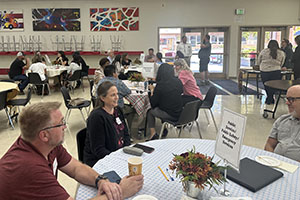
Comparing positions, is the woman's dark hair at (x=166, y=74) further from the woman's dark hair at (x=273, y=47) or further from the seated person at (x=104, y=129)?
the woman's dark hair at (x=273, y=47)

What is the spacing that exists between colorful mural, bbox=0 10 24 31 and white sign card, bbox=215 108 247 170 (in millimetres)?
11677

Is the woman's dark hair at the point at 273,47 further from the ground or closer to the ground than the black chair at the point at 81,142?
further from the ground

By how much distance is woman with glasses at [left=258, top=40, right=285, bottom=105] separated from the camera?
6402mm

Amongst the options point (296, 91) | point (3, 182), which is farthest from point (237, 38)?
point (3, 182)

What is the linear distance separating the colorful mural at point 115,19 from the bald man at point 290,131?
9.40 m

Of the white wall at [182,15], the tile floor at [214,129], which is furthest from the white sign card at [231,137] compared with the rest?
the white wall at [182,15]

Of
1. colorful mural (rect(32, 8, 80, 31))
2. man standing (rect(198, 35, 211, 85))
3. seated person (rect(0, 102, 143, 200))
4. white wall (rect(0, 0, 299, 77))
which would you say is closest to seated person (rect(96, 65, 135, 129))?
seated person (rect(0, 102, 143, 200))

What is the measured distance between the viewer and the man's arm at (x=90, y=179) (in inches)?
58.2

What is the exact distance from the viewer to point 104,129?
7.79 feet

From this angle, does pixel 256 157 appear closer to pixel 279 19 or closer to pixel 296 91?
pixel 296 91

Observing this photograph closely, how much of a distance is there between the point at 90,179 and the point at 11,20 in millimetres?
11551

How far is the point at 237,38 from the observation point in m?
10.9

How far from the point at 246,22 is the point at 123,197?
419 inches

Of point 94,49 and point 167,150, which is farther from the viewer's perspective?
point 94,49
